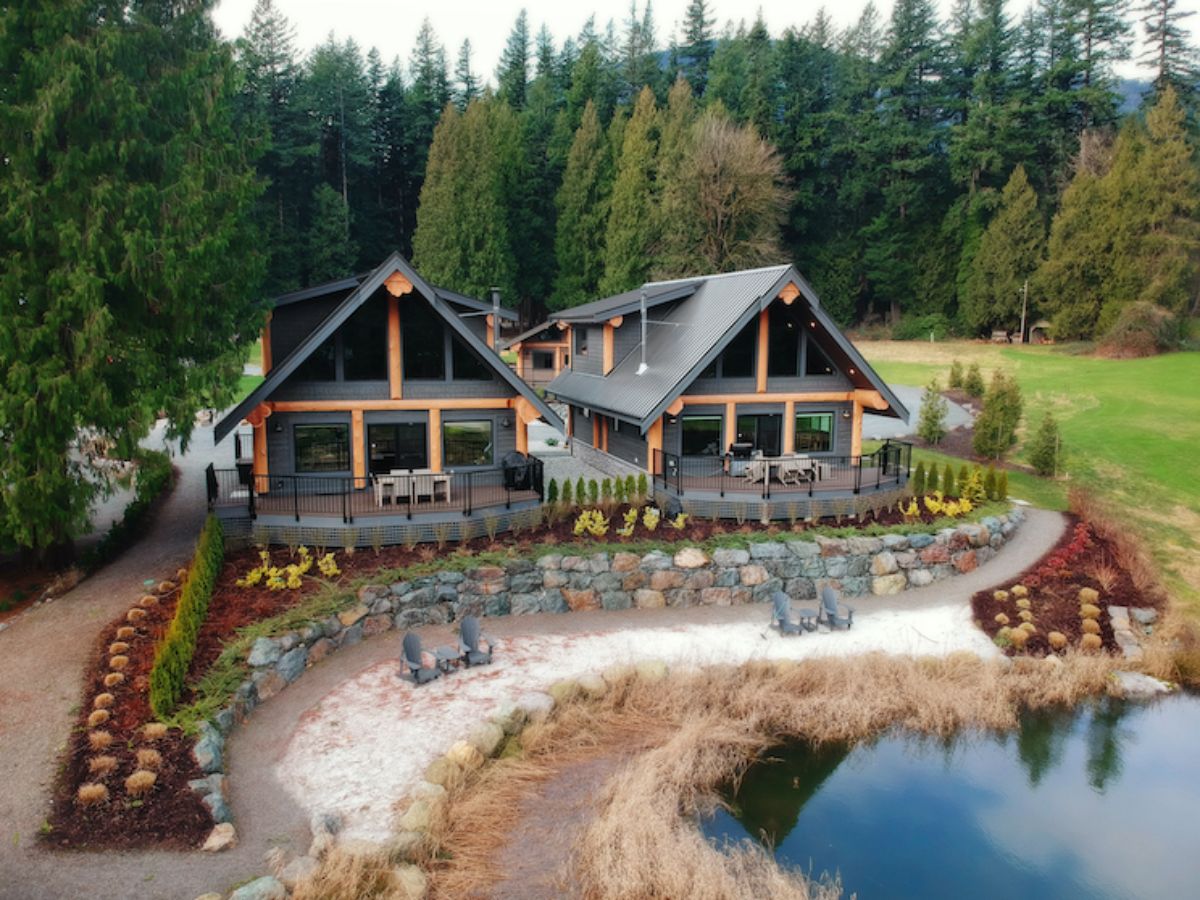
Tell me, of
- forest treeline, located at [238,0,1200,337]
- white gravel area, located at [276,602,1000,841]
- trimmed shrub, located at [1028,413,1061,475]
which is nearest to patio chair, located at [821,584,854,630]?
white gravel area, located at [276,602,1000,841]

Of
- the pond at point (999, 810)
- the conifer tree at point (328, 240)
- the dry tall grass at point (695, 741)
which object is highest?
the conifer tree at point (328, 240)

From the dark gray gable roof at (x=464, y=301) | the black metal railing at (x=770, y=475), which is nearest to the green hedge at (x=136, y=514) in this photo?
the dark gray gable roof at (x=464, y=301)

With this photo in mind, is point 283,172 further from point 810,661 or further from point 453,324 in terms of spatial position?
point 810,661

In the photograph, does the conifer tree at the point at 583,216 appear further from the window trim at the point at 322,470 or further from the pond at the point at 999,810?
the pond at the point at 999,810

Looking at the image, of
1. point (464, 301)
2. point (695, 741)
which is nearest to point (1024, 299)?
point (464, 301)

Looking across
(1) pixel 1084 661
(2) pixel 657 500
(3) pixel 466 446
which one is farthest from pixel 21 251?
(1) pixel 1084 661
